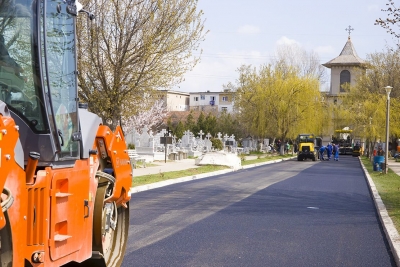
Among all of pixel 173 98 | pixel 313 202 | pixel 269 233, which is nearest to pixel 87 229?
pixel 269 233

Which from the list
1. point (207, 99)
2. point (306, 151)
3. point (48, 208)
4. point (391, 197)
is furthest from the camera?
point (207, 99)

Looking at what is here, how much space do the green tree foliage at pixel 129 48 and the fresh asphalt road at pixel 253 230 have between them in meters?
5.15

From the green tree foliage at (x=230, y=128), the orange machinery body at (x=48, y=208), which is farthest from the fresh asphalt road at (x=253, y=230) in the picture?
the green tree foliage at (x=230, y=128)

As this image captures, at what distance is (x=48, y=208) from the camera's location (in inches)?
211

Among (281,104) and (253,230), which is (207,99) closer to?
(281,104)

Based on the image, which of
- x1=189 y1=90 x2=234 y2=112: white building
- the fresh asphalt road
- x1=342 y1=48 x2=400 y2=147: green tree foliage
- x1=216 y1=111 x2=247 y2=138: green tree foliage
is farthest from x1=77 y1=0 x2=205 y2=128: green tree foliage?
x1=189 y1=90 x2=234 y2=112: white building

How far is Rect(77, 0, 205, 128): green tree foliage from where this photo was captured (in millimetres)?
22625

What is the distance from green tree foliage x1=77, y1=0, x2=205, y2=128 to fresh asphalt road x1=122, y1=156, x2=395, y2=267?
5.15 m

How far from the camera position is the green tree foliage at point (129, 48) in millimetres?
22625

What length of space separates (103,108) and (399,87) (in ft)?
119

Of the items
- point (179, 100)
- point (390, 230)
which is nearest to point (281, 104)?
point (390, 230)

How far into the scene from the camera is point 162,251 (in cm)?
950

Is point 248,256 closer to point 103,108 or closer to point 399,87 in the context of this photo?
point 103,108

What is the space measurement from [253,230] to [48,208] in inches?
275
